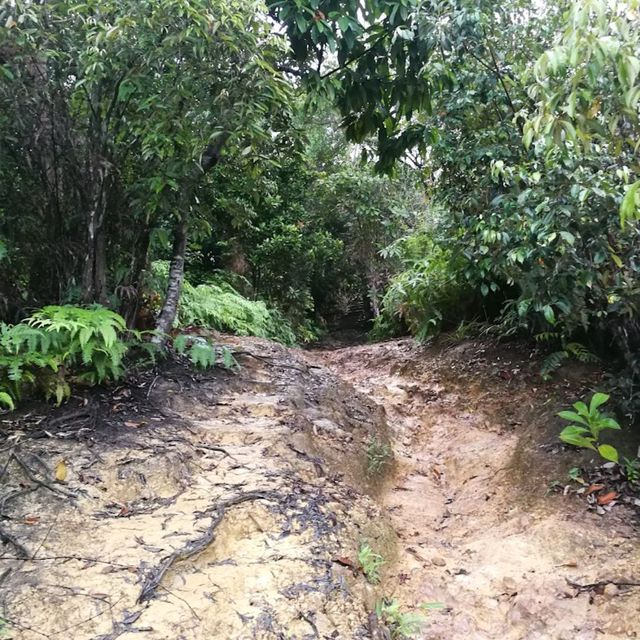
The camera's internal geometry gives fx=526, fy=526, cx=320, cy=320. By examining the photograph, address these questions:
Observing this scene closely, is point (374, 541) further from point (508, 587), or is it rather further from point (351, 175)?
point (351, 175)

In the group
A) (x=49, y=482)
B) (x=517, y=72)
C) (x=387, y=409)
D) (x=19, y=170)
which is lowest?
(x=387, y=409)

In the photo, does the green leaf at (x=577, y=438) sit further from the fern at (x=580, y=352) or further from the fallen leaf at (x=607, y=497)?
the fern at (x=580, y=352)

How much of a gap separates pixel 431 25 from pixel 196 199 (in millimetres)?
2246

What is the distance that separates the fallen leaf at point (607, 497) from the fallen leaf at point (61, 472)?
307 centimetres

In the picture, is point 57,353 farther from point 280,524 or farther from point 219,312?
point 219,312

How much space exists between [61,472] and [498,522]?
103 inches

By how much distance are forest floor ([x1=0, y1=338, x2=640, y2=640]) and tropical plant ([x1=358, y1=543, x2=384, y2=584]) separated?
5cm

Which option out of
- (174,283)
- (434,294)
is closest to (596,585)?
(174,283)

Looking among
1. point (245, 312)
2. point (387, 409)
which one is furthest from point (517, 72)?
point (245, 312)

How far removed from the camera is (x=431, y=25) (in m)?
3.60

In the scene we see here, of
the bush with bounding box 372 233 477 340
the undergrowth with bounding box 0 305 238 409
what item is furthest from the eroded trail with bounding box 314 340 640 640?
the undergrowth with bounding box 0 305 238 409

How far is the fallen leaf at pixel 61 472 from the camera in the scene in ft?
9.12

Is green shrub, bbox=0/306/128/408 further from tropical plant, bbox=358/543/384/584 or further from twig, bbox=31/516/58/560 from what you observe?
tropical plant, bbox=358/543/384/584

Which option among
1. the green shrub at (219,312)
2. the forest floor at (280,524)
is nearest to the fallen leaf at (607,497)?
the forest floor at (280,524)
